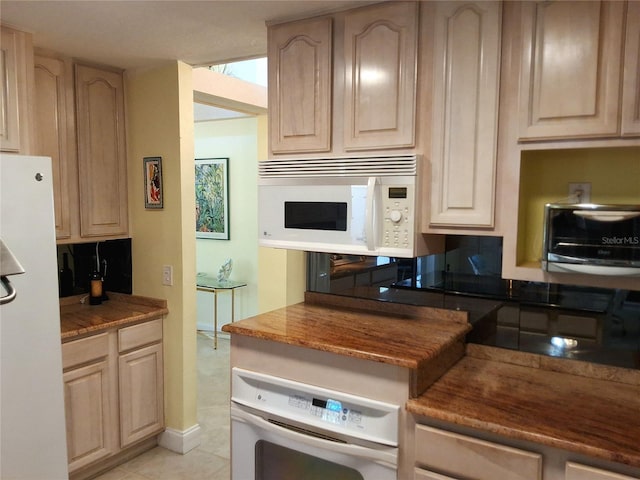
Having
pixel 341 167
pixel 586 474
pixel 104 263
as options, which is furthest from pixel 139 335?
pixel 586 474

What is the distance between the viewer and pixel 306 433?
1845 mm

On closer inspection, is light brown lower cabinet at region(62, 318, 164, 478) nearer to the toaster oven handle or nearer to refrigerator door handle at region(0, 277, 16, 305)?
refrigerator door handle at region(0, 277, 16, 305)

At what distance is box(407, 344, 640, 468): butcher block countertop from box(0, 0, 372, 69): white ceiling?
1503 mm

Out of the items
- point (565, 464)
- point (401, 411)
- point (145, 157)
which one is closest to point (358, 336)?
point (401, 411)

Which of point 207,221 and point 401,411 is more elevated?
point 207,221

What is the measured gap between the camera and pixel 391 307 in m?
2.28

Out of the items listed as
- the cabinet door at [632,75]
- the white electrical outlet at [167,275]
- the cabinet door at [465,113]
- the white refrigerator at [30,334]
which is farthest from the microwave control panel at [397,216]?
the white electrical outlet at [167,275]

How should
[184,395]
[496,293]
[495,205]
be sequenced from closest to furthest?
[495,205]
[496,293]
[184,395]

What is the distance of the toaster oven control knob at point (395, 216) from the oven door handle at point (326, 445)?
80 cm

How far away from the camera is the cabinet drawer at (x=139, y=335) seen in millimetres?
2709

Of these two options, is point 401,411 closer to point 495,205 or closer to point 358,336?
point 358,336

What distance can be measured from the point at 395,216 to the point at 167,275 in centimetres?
160

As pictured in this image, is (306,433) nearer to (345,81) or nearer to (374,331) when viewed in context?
(374,331)

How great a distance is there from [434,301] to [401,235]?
1.55 ft
